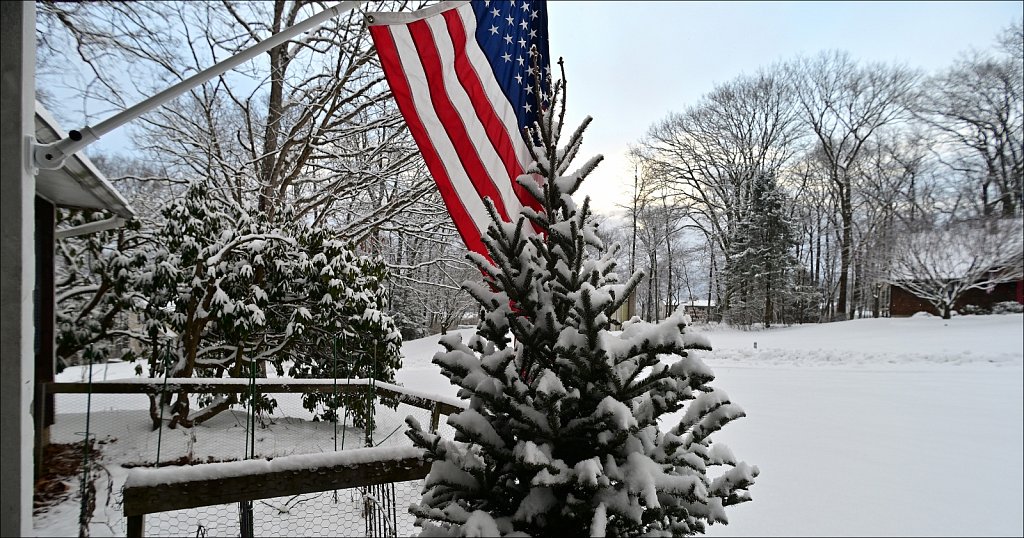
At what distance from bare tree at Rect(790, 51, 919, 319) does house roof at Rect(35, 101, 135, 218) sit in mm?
14594

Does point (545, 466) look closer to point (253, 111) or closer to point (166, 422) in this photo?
point (166, 422)

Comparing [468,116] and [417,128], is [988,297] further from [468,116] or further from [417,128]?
[417,128]

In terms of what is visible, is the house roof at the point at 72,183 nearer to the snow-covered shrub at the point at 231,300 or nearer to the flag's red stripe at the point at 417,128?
the snow-covered shrub at the point at 231,300

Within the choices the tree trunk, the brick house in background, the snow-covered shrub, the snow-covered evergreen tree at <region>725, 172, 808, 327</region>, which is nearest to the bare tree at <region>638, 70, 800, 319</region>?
the snow-covered evergreen tree at <region>725, 172, 808, 327</region>

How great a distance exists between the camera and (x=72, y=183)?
6.88 ft

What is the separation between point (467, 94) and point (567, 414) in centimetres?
178

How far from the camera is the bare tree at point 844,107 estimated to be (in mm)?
13352

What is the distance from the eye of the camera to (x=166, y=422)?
396 centimetres

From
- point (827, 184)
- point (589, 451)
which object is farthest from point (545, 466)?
point (827, 184)

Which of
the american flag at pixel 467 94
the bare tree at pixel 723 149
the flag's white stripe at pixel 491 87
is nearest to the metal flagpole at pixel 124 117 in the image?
the american flag at pixel 467 94

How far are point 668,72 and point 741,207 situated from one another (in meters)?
15.4

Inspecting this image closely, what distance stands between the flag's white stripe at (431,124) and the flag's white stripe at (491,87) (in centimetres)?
30

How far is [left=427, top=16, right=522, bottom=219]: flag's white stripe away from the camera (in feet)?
7.98

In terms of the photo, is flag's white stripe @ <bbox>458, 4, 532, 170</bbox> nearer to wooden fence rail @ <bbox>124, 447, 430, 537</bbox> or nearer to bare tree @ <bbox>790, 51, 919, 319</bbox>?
wooden fence rail @ <bbox>124, 447, 430, 537</bbox>
